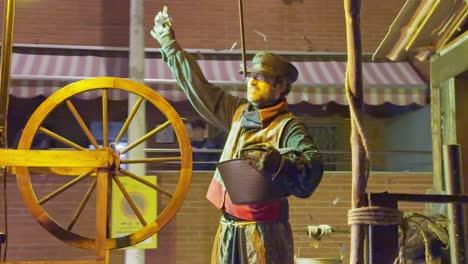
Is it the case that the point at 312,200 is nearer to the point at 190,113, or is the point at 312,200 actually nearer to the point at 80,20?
the point at 190,113

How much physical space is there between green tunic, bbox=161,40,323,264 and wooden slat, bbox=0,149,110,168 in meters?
0.57

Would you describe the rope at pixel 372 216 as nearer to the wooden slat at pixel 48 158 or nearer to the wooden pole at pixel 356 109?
the wooden pole at pixel 356 109

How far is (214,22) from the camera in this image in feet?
23.3

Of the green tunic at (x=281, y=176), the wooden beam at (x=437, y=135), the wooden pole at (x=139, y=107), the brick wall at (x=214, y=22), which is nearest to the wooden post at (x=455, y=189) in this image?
the green tunic at (x=281, y=176)

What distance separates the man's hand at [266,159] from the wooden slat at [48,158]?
0.70m

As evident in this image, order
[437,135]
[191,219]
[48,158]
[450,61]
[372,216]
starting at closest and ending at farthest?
[372,216] < [48,158] < [450,61] < [437,135] < [191,219]

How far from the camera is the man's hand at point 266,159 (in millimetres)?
2127

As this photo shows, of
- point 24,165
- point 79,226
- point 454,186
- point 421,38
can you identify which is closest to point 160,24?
point 24,165

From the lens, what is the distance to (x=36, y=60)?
654cm

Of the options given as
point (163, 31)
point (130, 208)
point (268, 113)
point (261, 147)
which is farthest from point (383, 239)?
point (130, 208)

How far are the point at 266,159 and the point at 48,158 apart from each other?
929mm

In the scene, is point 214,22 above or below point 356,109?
above

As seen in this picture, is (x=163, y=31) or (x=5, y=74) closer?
(x=5, y=74)

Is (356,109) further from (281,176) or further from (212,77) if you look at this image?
(212,77)
